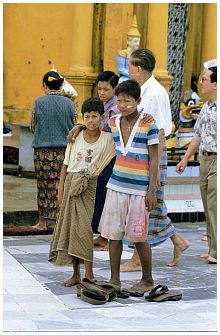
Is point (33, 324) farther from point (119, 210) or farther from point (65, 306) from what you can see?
point (119, 210)

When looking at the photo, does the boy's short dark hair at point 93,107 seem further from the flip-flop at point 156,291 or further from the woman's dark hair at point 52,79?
the woman's dark hair at point 52,79

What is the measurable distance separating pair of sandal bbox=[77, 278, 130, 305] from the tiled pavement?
0.14 feet

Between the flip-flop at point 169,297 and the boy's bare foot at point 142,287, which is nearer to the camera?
the flip-flop at point 169,297

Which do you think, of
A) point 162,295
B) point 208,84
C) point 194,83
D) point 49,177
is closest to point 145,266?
point 162,295

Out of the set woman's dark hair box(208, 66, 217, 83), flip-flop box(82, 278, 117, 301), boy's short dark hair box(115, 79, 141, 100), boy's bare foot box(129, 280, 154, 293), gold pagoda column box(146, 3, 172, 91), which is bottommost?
boy's bare foot box(129, 280, 154, 293)

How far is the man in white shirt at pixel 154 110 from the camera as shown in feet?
25.1

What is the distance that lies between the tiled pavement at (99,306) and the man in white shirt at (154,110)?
312 mm

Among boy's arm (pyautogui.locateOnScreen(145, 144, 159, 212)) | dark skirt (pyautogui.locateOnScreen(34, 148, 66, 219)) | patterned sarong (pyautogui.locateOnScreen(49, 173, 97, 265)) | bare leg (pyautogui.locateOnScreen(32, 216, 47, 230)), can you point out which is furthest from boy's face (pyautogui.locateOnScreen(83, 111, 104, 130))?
bare leg (pyautogui.locateOnScreen(32, 216, 47, 230))

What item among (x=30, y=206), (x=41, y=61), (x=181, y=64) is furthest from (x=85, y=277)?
A: (x=181, y=64)

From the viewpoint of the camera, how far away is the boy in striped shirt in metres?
6.94

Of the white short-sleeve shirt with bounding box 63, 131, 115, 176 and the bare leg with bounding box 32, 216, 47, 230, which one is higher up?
the white short-sleeve shirt with bounding box 63, 131, 115, 176

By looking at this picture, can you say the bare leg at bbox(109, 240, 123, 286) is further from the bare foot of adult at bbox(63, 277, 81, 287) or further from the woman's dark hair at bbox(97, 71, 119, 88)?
the woman's dark hair at bbox(97, 71, 119, 88)

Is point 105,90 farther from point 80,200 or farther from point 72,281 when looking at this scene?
point 72,281

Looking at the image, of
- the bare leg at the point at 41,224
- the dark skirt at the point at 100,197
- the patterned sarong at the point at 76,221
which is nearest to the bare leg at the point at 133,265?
the dark skirt at the point at 100,197
